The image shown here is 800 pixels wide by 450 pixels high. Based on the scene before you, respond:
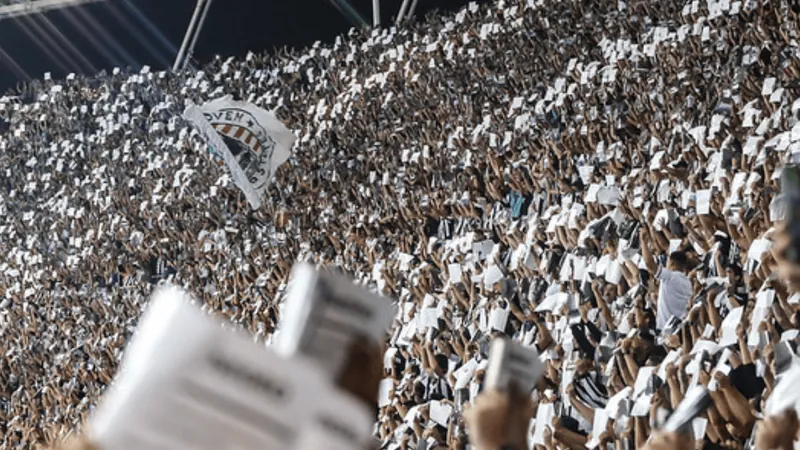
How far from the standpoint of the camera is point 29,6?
22219 millimetres

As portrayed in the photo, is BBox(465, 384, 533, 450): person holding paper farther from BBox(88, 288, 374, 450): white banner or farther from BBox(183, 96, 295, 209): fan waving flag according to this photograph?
BBox(183, 96, 295, 209): fan waving flag

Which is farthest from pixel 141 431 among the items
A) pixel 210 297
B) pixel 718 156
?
pixel 210 297

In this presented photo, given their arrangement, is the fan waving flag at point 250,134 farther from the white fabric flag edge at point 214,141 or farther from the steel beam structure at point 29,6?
the steel beam structure at point 29,6

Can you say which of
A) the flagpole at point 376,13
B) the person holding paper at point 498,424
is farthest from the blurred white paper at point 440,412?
the flagpole at point 376,13

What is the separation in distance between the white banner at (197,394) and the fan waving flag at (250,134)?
966cm

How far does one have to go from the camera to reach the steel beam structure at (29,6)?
2189 centimetres

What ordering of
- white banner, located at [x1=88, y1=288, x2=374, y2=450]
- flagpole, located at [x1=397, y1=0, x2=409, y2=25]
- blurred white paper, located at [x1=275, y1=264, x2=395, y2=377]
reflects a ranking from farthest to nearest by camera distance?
flagpole, located at [x1=397, y1=0, x2=409, y2=25] < blurred white paper, located at [x1=275, y1=264, x2=395, y2=377] < white banner, located at [x1=88, y1=288, x2=374, y2=450]

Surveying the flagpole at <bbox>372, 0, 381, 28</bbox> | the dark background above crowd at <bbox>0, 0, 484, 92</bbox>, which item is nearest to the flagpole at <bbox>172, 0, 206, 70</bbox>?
the dark background above crowd at <bbox>0, 0, 484, 92</bbox>

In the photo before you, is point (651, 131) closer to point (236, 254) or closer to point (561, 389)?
point (561, 389)

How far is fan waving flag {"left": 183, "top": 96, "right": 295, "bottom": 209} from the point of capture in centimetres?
1064

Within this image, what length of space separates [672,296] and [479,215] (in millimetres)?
3882

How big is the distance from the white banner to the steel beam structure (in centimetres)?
2165

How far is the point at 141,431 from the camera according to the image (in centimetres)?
96

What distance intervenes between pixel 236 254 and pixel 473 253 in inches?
173
